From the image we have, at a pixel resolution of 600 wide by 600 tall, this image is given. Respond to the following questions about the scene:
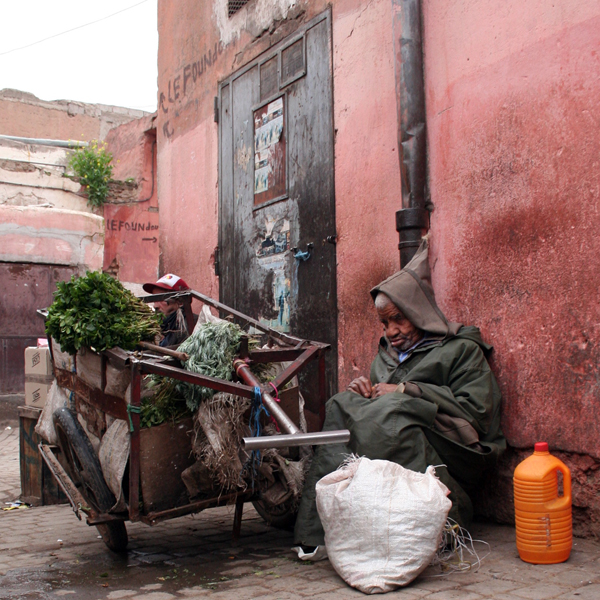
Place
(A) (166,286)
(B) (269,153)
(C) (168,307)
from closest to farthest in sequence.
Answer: (C) (168,307) → (A) (166,286) → (B) (269,153)

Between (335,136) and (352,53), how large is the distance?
60 centimetres

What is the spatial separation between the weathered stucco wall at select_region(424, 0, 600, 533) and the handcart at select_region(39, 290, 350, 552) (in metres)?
1.05

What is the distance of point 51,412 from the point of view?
3938 millimetres

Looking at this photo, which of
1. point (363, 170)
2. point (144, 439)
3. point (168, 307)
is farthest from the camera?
point (168, 307)

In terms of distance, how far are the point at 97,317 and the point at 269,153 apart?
2933 mm

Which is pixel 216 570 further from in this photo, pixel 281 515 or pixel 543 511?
pixel 543 511

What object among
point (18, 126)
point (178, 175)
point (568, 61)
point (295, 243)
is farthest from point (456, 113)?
point (18, 126)

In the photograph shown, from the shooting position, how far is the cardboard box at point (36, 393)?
17.3ft

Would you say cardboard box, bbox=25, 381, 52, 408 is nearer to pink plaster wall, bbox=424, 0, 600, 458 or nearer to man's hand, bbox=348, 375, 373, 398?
man's hand, bbox=348, 375, 373, 398

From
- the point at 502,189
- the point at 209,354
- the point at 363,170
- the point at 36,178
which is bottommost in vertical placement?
the point at 209,354

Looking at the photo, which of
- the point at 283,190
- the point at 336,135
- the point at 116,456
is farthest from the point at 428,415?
the point at 283,190

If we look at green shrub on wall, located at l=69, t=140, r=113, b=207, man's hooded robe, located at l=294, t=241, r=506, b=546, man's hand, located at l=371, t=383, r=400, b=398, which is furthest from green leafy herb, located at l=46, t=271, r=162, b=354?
green shrub on wall, located at l=69, t=140, r=113, b=207

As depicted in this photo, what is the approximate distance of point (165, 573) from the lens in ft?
10.4

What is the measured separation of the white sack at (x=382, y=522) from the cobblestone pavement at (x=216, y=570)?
0.27ft
